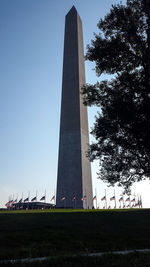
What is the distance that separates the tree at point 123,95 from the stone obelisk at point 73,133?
30.4 meters

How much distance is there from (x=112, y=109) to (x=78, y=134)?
37.6 metres

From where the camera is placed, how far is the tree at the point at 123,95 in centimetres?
1895

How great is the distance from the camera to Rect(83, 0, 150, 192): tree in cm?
1895

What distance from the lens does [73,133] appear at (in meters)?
57.4

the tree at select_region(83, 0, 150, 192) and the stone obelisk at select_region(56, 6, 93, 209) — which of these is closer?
the tree at select_region(83, 0, 150, 192)

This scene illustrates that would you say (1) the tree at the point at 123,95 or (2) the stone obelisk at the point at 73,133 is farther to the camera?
(2) the stone obelisk at the point at 73,133

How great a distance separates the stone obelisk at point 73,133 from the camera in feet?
177

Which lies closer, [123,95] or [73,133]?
[123,95]

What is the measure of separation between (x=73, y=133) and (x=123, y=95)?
38.2 m

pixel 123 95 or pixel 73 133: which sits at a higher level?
pixel 73 133

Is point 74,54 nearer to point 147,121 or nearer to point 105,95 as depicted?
point 105,95

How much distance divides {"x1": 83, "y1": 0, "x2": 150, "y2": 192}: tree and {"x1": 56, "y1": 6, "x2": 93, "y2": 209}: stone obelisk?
3044 centimetres

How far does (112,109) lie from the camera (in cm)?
1955

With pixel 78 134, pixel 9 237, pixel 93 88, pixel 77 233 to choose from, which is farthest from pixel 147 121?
pixel 78 134
